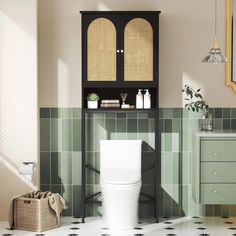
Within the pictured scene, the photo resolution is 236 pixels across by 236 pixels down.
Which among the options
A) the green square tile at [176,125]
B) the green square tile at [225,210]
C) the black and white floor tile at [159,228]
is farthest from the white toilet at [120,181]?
the green square tile at [225,210]

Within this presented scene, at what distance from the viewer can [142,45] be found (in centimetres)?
576

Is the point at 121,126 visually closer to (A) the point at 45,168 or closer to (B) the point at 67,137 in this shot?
(B) the point at 67,137

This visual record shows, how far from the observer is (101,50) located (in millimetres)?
5762

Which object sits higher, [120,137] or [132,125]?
[132,125]

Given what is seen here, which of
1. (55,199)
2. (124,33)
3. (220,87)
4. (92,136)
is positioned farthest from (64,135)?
(220,87)

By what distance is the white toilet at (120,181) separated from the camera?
5492 mm

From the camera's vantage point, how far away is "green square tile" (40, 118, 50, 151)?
6055 millimetres


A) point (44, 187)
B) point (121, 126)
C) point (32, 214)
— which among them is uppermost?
point (121, 126)

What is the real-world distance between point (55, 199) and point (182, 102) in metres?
1.51

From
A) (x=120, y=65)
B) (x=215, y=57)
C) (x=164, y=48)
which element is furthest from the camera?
(x=164, y=48)

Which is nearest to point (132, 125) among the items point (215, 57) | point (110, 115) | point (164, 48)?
point (110, 115)

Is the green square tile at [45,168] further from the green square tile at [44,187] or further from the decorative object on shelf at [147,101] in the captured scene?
the decorative object on shelf at [147,101]

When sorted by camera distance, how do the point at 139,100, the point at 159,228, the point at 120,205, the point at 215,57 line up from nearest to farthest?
the point at 215,57 < the point at 120,205 < the point at 159,228 < the point at 139,100

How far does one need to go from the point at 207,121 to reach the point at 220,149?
39cm
